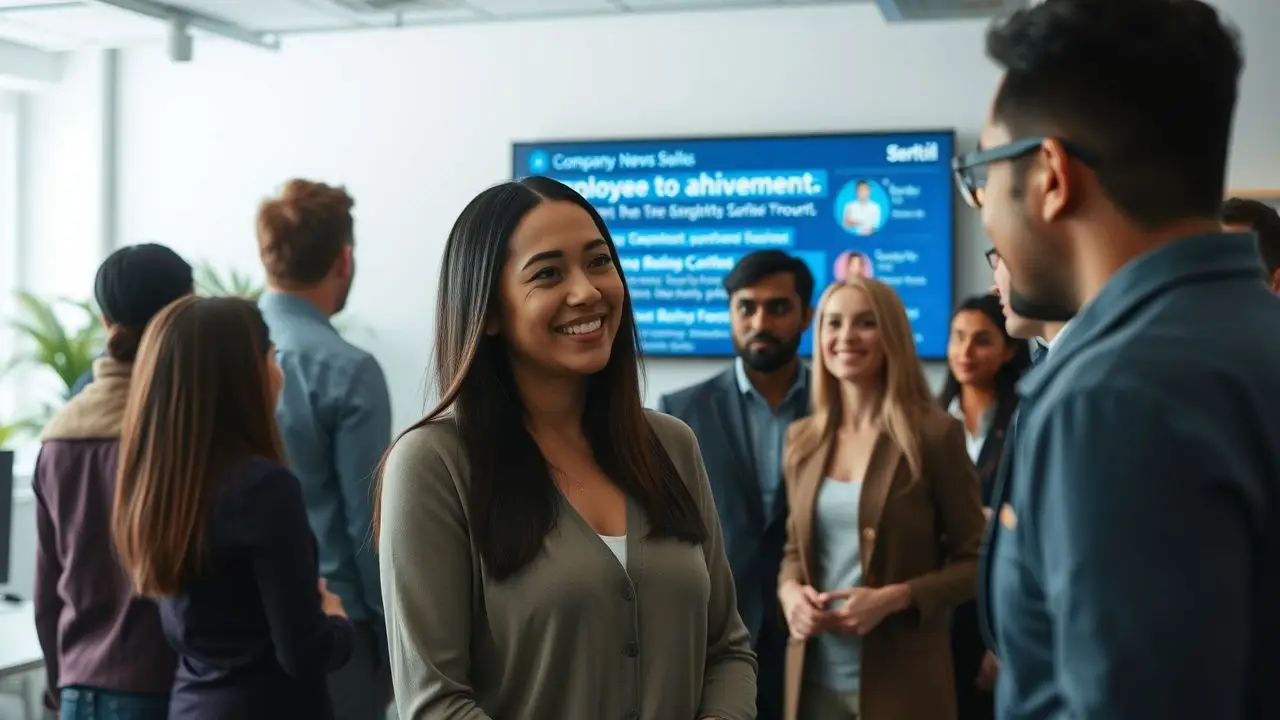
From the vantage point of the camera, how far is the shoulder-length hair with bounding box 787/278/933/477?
2.93 meters

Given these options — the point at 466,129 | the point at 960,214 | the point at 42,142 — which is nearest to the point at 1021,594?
the point at 960,214

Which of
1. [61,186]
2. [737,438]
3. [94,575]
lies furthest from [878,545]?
[61,186]

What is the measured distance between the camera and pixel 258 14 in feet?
18.5

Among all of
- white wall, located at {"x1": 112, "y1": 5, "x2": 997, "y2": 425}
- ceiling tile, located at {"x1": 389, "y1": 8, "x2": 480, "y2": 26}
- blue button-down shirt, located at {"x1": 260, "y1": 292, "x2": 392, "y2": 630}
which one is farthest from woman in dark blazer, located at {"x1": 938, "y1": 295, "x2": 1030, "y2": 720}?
ceiling tile, located at {"x1": 389, "y1": 8, "x2": 480, "y2": 26}

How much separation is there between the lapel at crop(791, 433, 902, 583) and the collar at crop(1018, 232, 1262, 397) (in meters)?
1.86

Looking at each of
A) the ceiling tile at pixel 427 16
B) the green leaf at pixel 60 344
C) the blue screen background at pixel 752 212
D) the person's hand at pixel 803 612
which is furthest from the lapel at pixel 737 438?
the green leaf at pixel 60 344

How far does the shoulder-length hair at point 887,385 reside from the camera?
2932 millimetres

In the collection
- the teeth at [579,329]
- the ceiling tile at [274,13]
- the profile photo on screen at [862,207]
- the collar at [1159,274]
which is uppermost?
the ceiling tile at [274,13]

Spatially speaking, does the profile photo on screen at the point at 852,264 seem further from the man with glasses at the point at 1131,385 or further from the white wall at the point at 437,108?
the man with glasses at the point at 1131,385

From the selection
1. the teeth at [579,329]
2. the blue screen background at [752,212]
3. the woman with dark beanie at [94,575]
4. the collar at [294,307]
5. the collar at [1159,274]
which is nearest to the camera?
the collar at [1159,274]

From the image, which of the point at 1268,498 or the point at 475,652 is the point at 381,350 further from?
the point at 1268,498

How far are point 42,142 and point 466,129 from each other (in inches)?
92.3

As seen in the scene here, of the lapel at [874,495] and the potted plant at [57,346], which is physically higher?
the potted plant at [57,346]

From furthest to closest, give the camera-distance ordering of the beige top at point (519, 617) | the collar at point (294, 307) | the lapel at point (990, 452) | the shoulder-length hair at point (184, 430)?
the lapel at point (990, 452), the collar at point (294, 307), the shoulder-length hair at point (184, 430), the beige top at point (519, 617)
